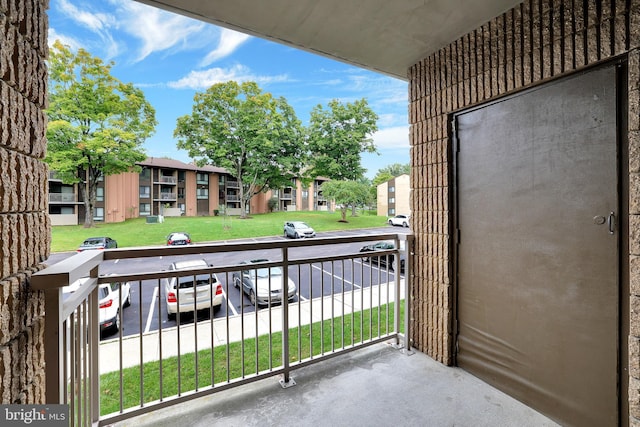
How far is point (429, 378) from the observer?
193 cm

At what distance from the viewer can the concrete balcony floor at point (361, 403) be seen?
1.54 meters

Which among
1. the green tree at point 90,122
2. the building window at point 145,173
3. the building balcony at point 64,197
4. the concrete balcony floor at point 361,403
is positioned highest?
the green tree at point 90,122

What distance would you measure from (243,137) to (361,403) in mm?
3155

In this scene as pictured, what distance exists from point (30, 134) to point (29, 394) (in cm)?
85

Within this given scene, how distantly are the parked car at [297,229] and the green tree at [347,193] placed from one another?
668 mm

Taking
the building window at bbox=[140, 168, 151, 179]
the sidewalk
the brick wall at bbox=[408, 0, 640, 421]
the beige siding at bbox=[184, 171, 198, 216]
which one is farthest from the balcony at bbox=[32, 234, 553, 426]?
the building window at bbox=[140, 168, 151, 179]

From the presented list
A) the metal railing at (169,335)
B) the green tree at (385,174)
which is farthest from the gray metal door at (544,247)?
the green tree at (385,174)

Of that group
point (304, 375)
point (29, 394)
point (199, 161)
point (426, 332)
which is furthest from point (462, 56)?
point (199, 161)

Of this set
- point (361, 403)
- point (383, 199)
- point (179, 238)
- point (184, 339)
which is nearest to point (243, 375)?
point (361, 403)

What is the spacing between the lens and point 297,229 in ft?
9.95

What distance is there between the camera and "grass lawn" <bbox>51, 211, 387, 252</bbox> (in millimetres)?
2291

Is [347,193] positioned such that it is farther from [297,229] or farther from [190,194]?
[190,194]

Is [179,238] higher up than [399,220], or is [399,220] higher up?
[399,220]

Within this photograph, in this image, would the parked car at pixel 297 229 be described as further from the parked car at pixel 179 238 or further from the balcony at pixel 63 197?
the balcony at pixel 63 197
